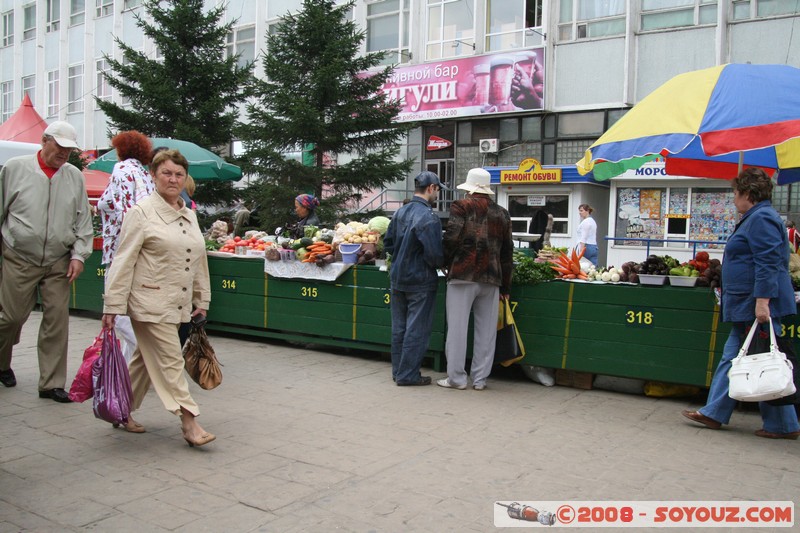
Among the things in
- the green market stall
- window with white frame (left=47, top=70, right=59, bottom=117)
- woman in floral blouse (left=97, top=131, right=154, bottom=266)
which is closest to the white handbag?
the green market stall

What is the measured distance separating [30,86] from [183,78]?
24.3 metres

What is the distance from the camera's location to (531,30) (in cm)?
2064

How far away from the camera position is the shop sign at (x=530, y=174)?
62.4 feet

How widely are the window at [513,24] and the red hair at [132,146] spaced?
1661 centimetres

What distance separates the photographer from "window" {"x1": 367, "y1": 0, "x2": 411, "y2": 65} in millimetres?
23391

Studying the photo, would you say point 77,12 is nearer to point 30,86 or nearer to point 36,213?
point 30,86

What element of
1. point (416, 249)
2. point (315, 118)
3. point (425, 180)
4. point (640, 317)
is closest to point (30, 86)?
point (315, 118)

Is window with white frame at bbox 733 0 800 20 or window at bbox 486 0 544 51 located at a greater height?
window at bbox 486 0 544 51

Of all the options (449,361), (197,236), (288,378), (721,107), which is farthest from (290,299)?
(721,107)

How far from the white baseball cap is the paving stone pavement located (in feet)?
6.96

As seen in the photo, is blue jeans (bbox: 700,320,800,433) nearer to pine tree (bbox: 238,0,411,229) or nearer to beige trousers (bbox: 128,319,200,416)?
beige trousers (bbox: 128,319,200,416)

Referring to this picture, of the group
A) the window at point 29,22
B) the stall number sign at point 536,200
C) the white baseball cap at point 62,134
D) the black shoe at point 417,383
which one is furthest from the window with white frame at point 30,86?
the black shoe at point 417,383

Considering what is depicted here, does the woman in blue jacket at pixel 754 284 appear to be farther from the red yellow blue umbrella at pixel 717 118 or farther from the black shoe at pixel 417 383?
the black shoe at pixel 417 383

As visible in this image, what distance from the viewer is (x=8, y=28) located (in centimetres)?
3897
